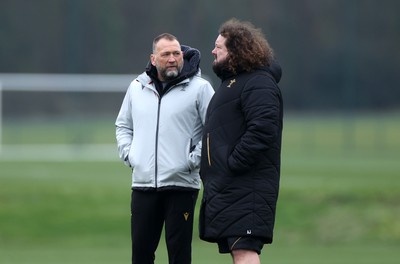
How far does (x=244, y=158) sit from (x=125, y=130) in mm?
1247

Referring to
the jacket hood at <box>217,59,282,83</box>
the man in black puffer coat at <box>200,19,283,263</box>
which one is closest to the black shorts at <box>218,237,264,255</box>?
the man in black puffer coat at <box>200,19,283,263</box>

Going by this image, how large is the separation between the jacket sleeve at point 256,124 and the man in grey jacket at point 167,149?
0.64 metres

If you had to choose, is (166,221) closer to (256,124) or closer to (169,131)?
(169,131)

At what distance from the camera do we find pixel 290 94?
22406 mm

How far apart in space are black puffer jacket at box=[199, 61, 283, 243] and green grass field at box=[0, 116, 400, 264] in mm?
4955

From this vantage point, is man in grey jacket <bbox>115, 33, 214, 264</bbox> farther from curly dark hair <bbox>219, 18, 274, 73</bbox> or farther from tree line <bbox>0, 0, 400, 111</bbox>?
tree line <bbox>0, 0, 400, 111</bbox>

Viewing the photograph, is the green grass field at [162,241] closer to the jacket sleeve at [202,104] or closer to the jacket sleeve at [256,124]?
the jacket sleeve at [202,104]

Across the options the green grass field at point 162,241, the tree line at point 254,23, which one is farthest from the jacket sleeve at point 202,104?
the tree line at point 254,23

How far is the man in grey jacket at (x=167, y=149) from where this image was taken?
23.1ft

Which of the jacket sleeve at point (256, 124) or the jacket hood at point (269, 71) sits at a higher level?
the jacket hood at point (269, 71)

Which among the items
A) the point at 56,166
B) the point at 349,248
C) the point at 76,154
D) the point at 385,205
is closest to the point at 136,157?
the point at 349,248

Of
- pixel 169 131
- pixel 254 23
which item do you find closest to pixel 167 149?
pixel 169 131

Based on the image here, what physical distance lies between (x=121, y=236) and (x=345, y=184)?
150 inches

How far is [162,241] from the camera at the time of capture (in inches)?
539
